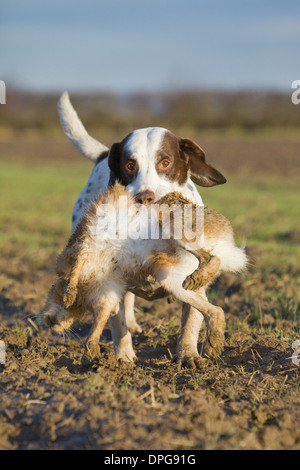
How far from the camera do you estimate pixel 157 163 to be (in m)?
5.04

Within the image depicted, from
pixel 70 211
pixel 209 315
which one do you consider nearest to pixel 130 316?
Result: pixel 209 315

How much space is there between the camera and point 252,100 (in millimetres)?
51500

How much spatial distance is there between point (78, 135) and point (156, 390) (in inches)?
137

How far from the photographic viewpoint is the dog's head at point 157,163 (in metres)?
4.93

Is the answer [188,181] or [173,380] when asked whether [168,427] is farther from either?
[188,181]

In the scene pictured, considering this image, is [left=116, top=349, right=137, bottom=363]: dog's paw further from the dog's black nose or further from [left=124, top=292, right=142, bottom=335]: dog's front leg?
the dog's black nose

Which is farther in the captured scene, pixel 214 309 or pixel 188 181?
pixel 188 181

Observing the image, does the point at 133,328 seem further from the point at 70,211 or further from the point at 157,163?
the point at 70,211

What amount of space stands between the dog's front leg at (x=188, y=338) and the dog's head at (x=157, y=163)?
972 millimetres

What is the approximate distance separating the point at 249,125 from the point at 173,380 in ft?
138

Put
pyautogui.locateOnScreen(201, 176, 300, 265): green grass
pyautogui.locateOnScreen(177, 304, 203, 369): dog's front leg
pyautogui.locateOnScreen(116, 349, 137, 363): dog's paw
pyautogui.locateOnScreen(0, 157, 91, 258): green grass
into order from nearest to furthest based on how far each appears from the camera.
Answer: pyautogui.locateOnScreen(177, 304, 203, 369): dog's front leg
pyautogui.locateOnScreen(116, 349, 137, 363): dog's paw
pyautogui.locateOnScreen(201, 176, 300, 265): green grass
pyautogui.locateOnScreen(0, 157, 91, 258): green grass

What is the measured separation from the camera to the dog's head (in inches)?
194

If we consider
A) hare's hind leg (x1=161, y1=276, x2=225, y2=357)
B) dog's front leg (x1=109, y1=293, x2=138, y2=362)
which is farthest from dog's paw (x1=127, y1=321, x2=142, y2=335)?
hare's hind leg (x1=161, y1=276, x2=225, y2=357)

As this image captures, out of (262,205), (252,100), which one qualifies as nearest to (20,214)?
(262,205)
